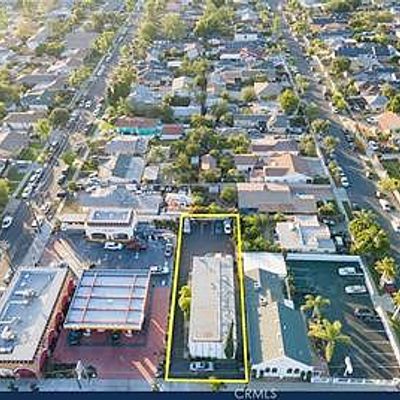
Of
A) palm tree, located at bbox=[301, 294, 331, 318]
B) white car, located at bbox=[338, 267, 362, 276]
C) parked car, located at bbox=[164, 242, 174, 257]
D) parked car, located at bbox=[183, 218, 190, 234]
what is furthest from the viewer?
parked car, located at bbox=[183, 218, 190, 234]

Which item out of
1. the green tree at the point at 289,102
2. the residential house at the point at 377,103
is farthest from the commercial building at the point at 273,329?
the residential house at the point at 377,103

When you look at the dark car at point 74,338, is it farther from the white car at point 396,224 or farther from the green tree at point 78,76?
the green tree at point 78,76

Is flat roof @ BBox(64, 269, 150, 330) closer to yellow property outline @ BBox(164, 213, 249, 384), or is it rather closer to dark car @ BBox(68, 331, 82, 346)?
dark car @ BBox(68, 331, 82, 346)

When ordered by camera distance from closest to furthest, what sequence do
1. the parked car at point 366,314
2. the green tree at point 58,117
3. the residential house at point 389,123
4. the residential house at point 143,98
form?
the parked car at point 366,314, the residential house at point 389,123, the green tree at point 58,117, the residential house at point 143,98

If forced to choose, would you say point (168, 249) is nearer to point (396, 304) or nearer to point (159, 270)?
point (159, 270)

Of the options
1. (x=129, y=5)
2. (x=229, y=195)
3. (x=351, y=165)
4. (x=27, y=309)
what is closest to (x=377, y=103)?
(x=351, y=165)

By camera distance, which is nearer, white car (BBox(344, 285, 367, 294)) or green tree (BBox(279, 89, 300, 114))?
white car (BBox(344, 285, 367, 294))

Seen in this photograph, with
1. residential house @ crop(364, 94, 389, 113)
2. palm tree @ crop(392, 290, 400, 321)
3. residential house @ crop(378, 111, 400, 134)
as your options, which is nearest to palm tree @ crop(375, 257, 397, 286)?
palm tree @ crop(392, 290, 400, 321)
